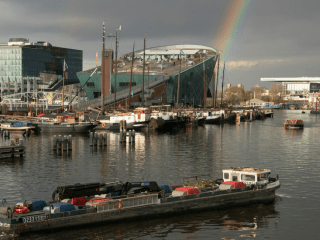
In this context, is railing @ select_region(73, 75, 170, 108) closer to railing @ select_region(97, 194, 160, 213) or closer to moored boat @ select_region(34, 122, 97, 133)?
moored boat @ select_region(34, 122, 97, 133)

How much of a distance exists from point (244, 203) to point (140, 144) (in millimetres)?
48352

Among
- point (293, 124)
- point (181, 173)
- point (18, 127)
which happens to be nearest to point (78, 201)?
point (181, 173)

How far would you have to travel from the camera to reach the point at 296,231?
32.1 m

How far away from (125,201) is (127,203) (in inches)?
8.7

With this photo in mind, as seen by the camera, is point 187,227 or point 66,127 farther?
point 66,127

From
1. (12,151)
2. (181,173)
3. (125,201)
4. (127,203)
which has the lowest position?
(181,173)

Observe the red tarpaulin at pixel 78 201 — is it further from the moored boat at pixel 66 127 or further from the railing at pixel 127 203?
the moored boat at pixel 66 127

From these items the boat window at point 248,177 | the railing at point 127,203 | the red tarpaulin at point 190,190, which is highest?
the boat window at point 248,177

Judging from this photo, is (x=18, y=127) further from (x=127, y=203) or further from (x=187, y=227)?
(x=187, y=227)

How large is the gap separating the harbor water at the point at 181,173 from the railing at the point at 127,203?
1186 millimetres

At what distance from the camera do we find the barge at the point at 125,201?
29.5m

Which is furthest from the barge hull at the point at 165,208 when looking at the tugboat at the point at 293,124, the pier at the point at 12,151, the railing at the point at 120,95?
the railing at the point at 120,95

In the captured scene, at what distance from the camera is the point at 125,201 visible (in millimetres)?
32844

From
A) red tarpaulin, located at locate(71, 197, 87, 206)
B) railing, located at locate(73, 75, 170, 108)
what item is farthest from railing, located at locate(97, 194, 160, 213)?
railing, located at locate(73, 75, 170, 108)
